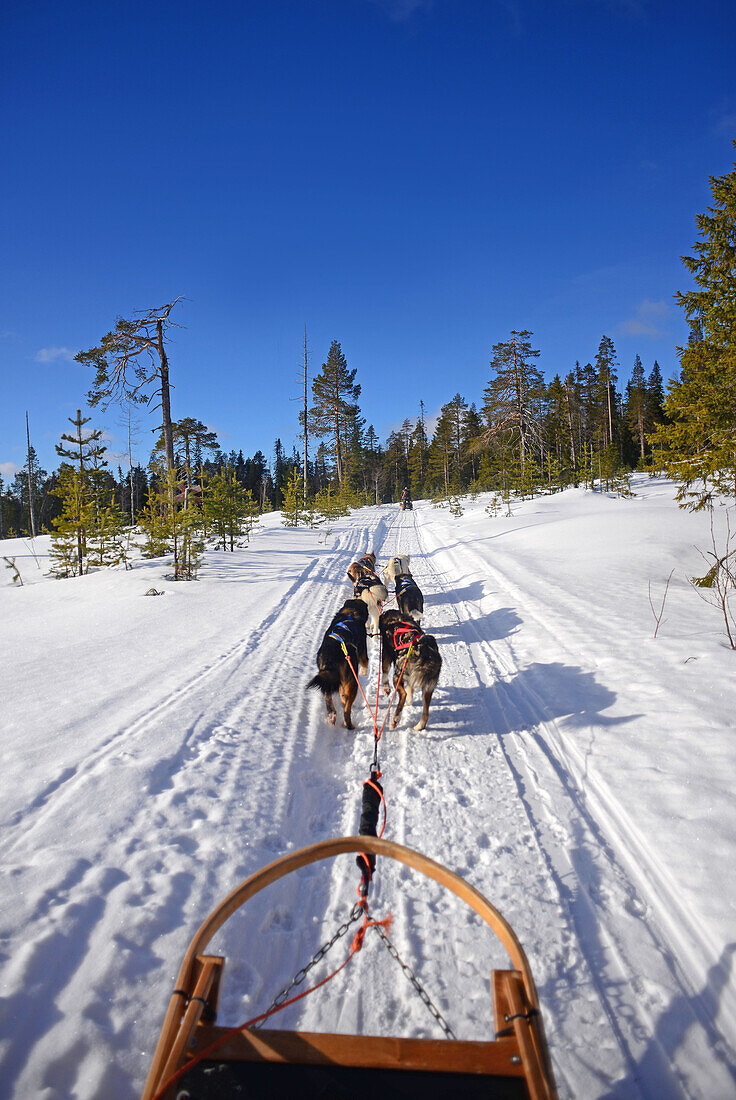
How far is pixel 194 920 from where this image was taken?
2.36 meters

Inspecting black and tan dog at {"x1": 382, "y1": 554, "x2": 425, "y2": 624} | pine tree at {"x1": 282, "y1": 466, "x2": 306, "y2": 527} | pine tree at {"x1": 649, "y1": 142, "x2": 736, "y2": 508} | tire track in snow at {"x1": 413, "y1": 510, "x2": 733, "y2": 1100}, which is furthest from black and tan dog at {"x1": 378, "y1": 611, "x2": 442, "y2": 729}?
pine tree at {"x1": 282, "y1": 466, "x2": 306, "y2": 527}

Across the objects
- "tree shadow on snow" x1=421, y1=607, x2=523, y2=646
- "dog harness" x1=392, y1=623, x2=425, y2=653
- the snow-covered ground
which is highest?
"dog harness" x1=392, y1=623, x2=425, y2=653

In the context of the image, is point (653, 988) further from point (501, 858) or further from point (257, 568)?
point (257, 568)

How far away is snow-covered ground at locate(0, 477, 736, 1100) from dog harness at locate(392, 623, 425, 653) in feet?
2.73

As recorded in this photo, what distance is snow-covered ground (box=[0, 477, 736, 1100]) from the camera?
1.92 metres

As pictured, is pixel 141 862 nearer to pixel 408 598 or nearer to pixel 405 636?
pixel 405 636

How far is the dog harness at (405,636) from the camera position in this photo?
176 inches

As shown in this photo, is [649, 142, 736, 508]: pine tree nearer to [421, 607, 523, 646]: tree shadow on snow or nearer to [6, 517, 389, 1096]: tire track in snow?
[421, 607, 523, 646]: tree shadow on snow

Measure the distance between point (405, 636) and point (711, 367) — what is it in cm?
889

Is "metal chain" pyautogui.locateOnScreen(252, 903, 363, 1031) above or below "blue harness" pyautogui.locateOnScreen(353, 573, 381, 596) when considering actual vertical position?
below

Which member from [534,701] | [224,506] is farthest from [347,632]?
[224,506]

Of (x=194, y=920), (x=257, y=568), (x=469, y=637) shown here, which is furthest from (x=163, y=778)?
(x=257, y=568)

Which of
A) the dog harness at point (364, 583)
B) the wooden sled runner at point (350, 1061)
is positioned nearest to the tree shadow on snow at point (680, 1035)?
the wooden sled runner at point (350, 1061)

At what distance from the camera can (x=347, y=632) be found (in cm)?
475
